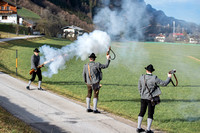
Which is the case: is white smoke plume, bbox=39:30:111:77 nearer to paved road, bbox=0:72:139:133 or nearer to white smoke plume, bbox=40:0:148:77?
white smoke plume, bbox=40:0:148:77

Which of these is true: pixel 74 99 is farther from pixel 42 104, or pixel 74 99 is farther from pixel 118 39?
pixel 118 39

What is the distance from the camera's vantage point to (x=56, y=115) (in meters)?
9.75

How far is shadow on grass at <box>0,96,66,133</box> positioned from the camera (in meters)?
8.02

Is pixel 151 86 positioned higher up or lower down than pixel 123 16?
lower down

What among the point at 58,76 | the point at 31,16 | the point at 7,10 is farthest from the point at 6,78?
the point at 31,16

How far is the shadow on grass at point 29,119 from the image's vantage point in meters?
Result: 8.02

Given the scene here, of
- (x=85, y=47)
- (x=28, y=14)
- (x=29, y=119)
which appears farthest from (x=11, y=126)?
(x=28, y=14)

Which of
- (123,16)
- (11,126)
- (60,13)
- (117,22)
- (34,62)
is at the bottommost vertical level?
(11,126)

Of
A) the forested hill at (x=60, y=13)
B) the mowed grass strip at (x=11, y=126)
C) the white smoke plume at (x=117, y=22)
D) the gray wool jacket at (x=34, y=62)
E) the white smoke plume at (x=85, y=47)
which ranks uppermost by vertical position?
the forested hill at (x=60, y=13)

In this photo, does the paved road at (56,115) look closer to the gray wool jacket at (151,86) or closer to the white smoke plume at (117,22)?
the gray wool jacket at (151,86)

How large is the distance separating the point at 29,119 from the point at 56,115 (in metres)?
1.15

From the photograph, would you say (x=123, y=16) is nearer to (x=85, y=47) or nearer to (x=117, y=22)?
(x=117, y=22)

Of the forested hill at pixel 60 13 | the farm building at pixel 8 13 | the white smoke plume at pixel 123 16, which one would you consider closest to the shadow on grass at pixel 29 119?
the forested hill at pixel 60 13

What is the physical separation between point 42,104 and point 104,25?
8335 mm
